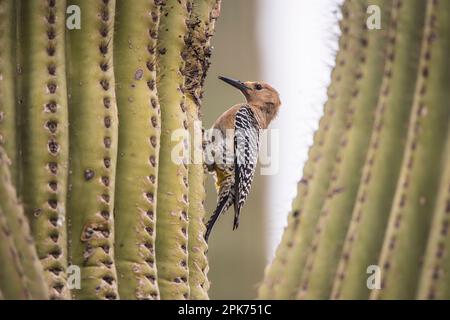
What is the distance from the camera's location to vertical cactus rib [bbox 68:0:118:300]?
2773 millimetres

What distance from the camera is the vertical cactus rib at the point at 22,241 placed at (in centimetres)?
230

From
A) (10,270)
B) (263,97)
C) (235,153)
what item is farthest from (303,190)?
(263,97)

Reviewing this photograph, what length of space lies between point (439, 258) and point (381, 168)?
37 centimetres

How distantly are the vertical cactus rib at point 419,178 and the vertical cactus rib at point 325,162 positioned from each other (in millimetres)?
318

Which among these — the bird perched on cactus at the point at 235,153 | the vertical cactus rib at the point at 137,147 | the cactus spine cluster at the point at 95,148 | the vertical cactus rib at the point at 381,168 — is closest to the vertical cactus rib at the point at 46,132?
the cactus spine cluster at the point at 95,148

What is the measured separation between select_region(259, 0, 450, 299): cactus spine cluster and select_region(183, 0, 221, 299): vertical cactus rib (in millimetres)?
390

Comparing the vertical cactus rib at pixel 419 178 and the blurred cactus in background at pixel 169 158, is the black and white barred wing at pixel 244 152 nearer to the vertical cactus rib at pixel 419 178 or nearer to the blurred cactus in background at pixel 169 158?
the blurred cactus in background at pixel 169 158

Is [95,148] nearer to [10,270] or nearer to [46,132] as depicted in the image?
[46,132]

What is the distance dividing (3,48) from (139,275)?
90 cm

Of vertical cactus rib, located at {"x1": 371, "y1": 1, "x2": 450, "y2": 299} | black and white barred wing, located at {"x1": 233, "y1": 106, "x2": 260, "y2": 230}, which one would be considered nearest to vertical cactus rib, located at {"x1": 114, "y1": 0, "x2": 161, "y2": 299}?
vertical cactus rib, located at {"x1": 371, "y1": 1, "x2": 450, "y2": 299}

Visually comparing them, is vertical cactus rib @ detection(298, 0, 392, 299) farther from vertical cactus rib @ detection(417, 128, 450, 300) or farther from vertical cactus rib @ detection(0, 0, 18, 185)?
vertical cactus rib @ detection(0, 0, 18, 185)

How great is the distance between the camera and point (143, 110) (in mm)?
3010

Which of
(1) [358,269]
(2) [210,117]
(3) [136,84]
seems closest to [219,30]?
(2) [210,117]

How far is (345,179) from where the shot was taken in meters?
2.93
